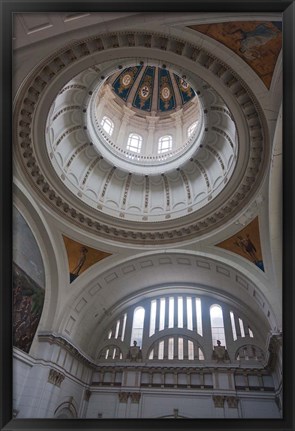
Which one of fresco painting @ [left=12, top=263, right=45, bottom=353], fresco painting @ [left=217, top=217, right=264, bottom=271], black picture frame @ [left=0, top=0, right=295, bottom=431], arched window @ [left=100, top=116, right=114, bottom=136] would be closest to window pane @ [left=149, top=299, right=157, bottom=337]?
fresco painting @ [left=217, top=217, right=264, bottom=271]

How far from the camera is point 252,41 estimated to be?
8500 millimetres

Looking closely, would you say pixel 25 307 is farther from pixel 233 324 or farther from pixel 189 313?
pixel 233 324

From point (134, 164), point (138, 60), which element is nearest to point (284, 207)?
point (138, 60)

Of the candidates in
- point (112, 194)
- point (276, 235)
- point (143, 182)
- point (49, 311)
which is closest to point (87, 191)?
point (112, 194)

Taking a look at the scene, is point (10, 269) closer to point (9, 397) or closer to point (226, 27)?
point (9, 397)

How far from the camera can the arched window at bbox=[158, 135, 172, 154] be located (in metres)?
21.0

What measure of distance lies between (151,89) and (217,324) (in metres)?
18.3

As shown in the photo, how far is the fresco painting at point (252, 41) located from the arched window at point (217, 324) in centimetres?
1386

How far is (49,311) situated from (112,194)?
7.65 metres

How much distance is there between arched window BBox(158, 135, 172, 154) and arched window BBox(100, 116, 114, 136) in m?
3.61

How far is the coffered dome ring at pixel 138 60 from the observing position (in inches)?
406

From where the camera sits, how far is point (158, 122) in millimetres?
22609

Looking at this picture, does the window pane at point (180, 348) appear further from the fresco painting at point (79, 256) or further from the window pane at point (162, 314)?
the fresco painting at point (79, 256)

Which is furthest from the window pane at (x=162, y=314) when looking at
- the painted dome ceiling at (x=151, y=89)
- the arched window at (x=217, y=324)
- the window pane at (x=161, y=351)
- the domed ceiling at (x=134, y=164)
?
the painted dome ceiling at (x=151, y=89)
